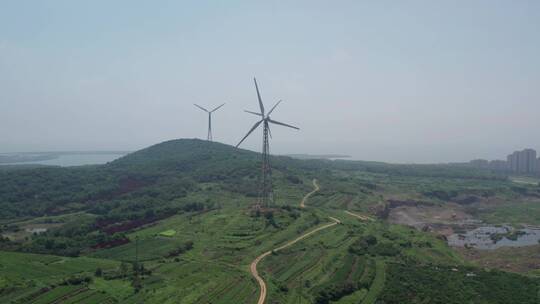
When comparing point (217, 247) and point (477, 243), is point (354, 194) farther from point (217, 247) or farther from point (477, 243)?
point (217, 247)

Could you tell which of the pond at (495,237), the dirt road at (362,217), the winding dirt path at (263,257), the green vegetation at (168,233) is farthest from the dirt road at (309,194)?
the green vegetation at (168,233)

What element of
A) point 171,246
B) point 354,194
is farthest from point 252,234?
point 354,194

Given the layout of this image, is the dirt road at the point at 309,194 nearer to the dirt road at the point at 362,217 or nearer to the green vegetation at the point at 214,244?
the green vegetation at the point at 214,244

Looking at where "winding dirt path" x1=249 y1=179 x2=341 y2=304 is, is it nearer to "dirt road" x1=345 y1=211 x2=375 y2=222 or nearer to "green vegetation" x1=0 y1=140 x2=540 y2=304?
"green vegetation" x1=0 y1=140 x2=540 y2=304

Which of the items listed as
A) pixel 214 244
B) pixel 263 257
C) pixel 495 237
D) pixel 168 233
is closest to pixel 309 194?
pixel 495 237

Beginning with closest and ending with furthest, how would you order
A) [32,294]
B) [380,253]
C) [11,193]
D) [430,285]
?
[32,294] < [430,285] < [380,253] < [11,193]

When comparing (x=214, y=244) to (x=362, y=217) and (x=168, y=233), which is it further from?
(x=362, y=217)
